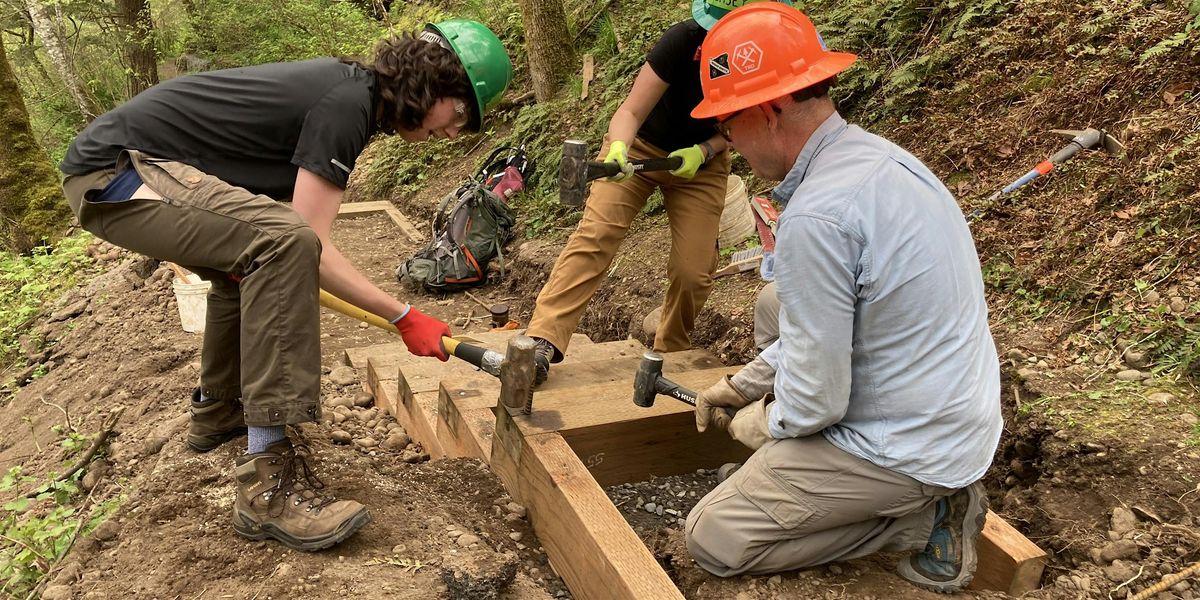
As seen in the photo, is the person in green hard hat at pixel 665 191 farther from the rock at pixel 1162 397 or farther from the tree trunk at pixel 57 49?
the tree trunk at pixel 57 49

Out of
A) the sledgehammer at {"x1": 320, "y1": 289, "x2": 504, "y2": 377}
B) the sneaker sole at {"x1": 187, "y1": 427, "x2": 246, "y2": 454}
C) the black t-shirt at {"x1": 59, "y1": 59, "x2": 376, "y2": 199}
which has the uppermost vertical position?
the black t-shirt at {"x1": 59, "y1": 59, "x2": 376, "y2": 199}

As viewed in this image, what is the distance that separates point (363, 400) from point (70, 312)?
13.3ft

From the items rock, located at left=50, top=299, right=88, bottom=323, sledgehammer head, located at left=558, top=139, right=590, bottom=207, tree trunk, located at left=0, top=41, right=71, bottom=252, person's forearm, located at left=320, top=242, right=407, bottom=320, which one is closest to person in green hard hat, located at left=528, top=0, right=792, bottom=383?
sledgehammer head, located at left=558, top=139, right=590, bottom=207

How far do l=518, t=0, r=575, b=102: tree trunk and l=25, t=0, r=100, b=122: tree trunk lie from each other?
833 cm

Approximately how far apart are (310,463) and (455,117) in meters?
1.42

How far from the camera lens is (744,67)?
7.67ft

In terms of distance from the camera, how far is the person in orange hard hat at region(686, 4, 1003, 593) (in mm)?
2088

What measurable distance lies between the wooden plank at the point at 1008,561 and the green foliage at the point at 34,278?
7.47 meters

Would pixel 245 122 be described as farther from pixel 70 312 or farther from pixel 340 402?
pixel 70 312

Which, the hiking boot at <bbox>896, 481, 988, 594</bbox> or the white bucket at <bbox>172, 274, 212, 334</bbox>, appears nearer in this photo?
the hiking boot at <bbox>896, 481, 988, 594</bbox>

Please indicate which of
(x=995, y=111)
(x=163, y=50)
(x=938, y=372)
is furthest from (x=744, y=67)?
(x=163, y=50)

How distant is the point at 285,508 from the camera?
2.62 m

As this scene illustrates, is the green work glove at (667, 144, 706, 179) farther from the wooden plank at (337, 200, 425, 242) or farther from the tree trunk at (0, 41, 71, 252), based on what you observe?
the tree trunk at (0, 41, 71, 252)

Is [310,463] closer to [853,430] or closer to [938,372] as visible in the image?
[853,430]
